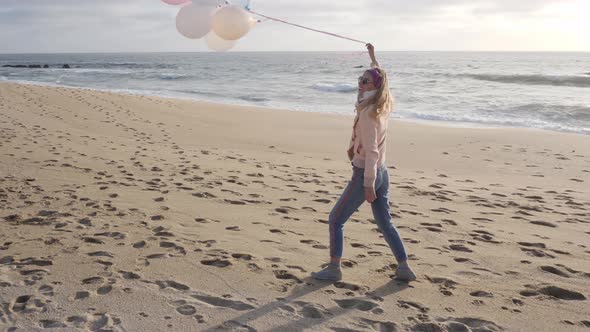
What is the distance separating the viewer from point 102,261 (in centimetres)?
374

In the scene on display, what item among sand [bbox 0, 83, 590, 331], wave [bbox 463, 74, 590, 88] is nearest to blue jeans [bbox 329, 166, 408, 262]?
sand [bbox 0, 83, 590, 331]

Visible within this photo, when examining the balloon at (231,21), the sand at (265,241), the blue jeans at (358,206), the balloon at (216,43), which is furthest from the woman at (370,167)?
the balloon at (216,43)

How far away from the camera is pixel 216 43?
4.89m

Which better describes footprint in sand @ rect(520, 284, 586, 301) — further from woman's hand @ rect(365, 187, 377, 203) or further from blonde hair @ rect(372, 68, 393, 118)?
blonde hair @ rect(372, 68, 393, 118)

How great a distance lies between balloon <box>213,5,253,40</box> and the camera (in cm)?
438

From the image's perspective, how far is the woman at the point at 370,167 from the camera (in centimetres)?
317

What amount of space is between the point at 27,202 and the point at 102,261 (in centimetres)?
194

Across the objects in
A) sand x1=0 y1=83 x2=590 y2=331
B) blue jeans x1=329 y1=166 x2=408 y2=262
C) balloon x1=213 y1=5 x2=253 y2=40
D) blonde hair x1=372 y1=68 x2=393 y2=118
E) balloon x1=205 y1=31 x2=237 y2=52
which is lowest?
sand x1=0 y1=83 x2=590 y2=331

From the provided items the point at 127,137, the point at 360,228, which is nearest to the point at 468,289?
the point at 360,228

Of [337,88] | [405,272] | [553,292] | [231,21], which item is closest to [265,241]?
[405,272]

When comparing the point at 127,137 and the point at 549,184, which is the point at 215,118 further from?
the point at 549,184

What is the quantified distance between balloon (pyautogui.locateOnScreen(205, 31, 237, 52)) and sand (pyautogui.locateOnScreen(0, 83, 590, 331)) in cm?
166

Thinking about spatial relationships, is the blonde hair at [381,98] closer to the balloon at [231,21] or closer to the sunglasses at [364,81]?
Answer: the sunglasses at [364,81]

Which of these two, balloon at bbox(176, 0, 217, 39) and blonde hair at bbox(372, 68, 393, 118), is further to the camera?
balloon at bbox(176, 0, 217, 39)
